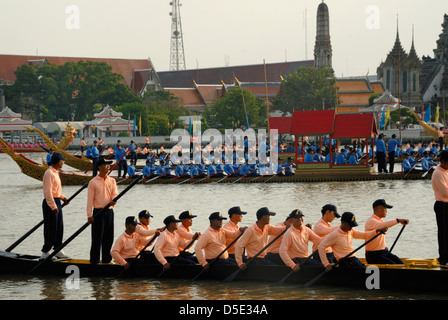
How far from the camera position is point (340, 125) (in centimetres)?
3500

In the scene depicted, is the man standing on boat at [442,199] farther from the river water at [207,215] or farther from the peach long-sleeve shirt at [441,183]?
the river water at [207,215]

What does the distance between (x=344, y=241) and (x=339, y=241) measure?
8 cm

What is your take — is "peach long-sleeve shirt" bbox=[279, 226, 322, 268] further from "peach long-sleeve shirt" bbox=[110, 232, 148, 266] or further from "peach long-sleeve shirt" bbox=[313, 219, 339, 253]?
"peach long-sleeve shirt" bbox=[110, 232, 148, 266]

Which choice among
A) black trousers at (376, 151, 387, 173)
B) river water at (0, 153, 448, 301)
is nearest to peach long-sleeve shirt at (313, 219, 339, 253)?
river water at (0, 153, 448, 301)

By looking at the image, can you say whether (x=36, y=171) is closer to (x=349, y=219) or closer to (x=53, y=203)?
(x=53, y=203)

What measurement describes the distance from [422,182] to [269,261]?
21.4m

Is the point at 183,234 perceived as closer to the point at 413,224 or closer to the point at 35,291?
the point at 35,291

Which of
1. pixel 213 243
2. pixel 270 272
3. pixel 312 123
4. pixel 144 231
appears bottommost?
pixel 270 272

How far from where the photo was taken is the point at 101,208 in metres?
13.6

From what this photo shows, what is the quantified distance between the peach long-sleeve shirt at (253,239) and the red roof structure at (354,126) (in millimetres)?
21612

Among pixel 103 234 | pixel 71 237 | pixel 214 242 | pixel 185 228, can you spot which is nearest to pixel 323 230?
pixel 214 242

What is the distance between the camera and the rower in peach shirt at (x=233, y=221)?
1309cm

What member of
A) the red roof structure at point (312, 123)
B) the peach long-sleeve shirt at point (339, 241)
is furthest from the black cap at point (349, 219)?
the red roof structure at point (312, 123)
